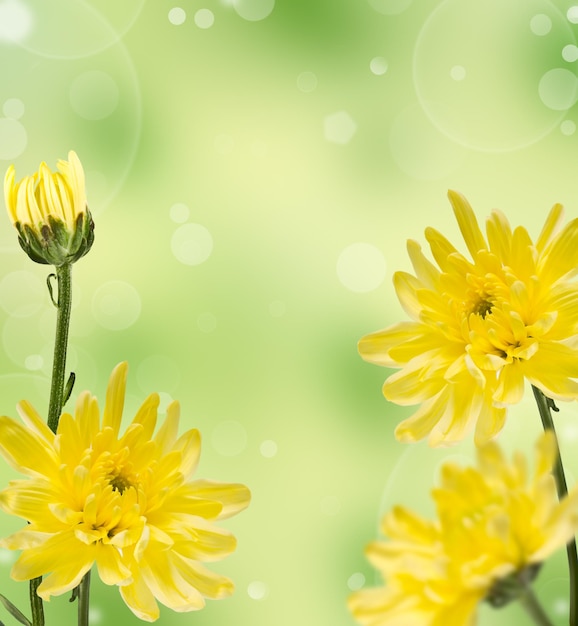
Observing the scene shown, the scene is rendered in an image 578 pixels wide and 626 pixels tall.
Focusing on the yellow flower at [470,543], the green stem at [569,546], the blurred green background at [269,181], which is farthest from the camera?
the blurred green background at [269,181]

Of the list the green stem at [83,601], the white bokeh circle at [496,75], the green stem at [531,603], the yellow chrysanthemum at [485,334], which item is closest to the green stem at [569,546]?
the yellow chrysanthemum at [485,334]

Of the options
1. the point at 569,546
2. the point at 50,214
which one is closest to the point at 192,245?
the point at 50,214

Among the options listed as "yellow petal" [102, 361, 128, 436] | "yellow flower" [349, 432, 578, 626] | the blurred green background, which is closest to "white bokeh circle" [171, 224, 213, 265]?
the blurred green background

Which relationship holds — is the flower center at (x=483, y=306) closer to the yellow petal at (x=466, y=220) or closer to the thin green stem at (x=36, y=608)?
the yellow petal at (x=466, y=220)

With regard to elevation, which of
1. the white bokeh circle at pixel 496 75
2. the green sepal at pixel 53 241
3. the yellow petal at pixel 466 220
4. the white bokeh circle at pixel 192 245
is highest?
the white bokeh circle at pixel 496 75

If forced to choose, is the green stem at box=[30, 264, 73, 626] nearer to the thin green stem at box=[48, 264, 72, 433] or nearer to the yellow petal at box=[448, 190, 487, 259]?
the thin green stem at box=[48, 264, 72, 433]

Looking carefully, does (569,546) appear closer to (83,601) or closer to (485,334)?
(485,334)

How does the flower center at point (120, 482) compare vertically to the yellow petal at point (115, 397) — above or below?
below

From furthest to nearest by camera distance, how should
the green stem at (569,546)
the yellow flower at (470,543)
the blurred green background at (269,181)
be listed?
1. the blurred green background at (269,181)
2. the green stem at (569,546)
3. the yellow flower at (470,543)
